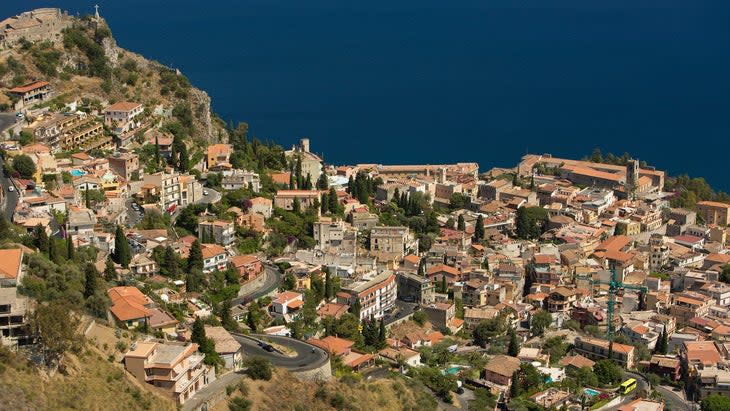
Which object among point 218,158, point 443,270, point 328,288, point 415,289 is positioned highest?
point 218,158

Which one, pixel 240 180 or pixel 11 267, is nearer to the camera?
pixel 11 267

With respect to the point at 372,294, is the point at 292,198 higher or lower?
higher

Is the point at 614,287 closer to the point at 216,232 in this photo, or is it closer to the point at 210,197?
the point at 216,232

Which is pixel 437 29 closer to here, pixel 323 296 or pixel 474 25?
pixel 474 25

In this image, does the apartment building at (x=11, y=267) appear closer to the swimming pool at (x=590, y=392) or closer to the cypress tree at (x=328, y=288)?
the cypress tree at (x=328, y=288)

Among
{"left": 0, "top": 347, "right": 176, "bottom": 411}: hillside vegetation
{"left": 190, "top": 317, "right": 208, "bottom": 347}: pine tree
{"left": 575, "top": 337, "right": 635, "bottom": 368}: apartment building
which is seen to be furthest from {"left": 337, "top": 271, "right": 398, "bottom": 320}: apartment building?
{"left": 0, "top": 347, "right": 176, "bottom": 411}: hillside vegetation

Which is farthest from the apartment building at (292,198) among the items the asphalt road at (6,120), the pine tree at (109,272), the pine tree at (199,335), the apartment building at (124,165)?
the pine tree at (199,335)

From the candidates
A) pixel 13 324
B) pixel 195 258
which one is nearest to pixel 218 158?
pixel 195 258

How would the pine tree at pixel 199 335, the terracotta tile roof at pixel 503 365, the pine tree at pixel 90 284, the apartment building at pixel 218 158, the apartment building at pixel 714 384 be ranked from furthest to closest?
1. the apartment building at pixel 218 158
2. the apartment building at pixel 714 384
3. the terracotta tile roof at pixel 503 365
4. the pine tree at pixel 90 284
5. the pine tree at pixel 199 335
